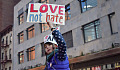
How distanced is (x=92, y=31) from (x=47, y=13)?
44.4 feet

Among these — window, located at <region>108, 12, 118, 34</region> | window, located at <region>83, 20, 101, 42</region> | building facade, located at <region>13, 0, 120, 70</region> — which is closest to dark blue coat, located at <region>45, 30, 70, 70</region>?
building facade, located at <region>13, 0, 120, 70</region>

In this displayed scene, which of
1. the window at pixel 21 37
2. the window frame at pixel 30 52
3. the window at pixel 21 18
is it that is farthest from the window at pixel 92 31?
the window at pixel 21 18

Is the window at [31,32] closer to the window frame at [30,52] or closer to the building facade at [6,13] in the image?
the window frame at [30,52]

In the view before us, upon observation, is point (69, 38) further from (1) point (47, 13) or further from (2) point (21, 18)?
(1) point (47, 13)

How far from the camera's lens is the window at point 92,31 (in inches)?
733

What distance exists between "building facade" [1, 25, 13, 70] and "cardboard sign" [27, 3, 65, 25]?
3060 centimetres

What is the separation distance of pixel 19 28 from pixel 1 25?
48.2 feet

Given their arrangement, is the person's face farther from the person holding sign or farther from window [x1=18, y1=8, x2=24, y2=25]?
window [x1=18, y1=8, x2=24, y2=25]

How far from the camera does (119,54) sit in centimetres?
1588

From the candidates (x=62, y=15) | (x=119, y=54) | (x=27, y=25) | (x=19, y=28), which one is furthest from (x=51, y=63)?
(x=19, y=28)

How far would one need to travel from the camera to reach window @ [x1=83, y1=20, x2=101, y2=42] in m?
18.6

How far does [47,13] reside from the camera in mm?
6152

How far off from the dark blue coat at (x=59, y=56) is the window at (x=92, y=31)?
15068 mm

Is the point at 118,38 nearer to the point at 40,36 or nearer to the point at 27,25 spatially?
the point at 40,36
